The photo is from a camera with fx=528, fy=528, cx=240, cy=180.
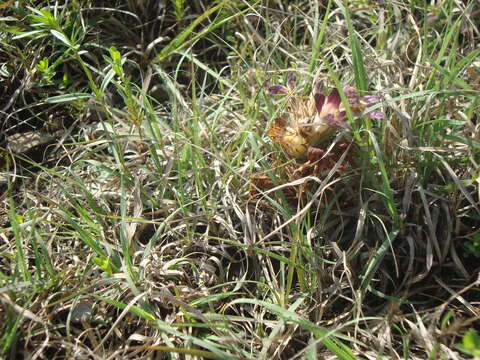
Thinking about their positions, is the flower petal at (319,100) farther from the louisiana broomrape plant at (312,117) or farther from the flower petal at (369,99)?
the flower petal at (369,99)

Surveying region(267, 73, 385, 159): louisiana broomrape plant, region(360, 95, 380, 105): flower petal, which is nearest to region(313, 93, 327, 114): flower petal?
region(267, 73, 385, 159): louisiana broomrape plant

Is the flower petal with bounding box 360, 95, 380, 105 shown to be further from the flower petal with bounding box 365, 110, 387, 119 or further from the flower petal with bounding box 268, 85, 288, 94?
the flower petal with bounding box 268, 85, 288, 94

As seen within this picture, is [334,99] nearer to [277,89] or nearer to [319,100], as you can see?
[319,100]

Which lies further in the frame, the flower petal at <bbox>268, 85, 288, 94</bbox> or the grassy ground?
the flower petal at <bbox>268, 85, 288, 94</bbox>

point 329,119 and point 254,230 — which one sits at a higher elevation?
point 329,119

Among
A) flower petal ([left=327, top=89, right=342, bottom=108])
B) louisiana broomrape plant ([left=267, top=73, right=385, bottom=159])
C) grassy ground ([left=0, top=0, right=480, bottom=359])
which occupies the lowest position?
grassy ground ([left=0, top=0, right=480, bottom=359])

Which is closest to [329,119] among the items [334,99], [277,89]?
[334,99]
